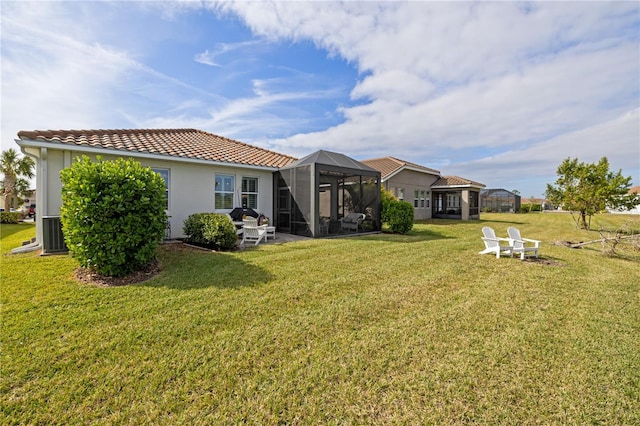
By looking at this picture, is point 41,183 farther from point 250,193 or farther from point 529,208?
point 529,208

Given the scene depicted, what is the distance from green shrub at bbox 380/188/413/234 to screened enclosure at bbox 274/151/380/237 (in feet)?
1.59

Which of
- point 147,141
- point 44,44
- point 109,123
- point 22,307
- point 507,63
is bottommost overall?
point 22,307

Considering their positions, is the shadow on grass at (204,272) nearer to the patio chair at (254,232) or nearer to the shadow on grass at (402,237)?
the patio chair at (254,232)

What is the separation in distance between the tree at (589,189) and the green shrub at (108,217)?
23.2m

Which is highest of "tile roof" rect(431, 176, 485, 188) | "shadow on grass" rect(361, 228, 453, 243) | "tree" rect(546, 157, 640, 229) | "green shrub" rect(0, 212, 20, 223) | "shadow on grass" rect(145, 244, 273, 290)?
"tile roof" rect(431, 176, 485, 188)

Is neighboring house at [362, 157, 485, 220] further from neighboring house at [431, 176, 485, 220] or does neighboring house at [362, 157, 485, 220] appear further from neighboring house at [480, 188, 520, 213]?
neighboring house at [480, 188, 520, 213]

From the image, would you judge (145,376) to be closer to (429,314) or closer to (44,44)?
(429,314)

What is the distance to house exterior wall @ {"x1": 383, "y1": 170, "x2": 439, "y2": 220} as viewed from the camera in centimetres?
2258

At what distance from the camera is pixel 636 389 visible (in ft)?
9.14

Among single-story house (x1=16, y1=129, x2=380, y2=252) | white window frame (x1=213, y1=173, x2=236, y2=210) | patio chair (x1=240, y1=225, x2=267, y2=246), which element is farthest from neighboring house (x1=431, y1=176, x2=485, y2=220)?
patio chair (x1=240, y1=225, x2=267, y2=246)

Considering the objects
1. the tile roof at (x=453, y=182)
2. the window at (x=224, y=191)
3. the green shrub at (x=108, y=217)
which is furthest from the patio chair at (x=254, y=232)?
the tile roof at (x=453, y=182)

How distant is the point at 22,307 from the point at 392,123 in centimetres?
2021

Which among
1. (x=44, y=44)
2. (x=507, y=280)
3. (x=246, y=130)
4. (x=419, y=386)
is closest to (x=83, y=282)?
(x=419, y=386)

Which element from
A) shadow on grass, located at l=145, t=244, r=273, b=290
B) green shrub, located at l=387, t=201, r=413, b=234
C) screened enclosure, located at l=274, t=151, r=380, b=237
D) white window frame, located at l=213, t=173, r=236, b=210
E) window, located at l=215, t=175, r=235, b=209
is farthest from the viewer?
green shrub, located at l=387, t=201, r=413, b=234
